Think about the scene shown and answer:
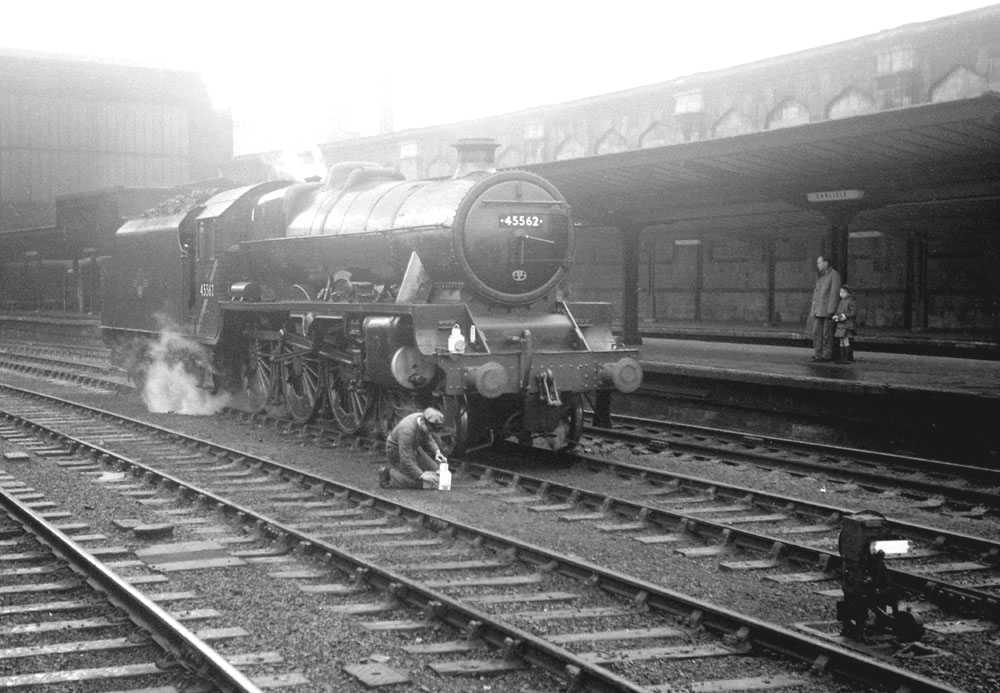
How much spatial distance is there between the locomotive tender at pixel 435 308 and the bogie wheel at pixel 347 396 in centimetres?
2

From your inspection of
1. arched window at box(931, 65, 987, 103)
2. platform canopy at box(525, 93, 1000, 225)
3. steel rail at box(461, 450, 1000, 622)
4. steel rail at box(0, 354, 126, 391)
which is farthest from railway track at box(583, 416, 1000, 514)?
arched window at box(931, 65, 987, 103)

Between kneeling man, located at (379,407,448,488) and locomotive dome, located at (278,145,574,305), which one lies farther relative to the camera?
locomotive dome, located at (278,145,574,305)

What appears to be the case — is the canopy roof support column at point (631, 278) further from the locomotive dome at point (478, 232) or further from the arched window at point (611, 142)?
the arched window at point (611, 142)

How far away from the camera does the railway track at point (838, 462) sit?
9.30 meters

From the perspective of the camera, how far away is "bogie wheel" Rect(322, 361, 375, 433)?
11.8m

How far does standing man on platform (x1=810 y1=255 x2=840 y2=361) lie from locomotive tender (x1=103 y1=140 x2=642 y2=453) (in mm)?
4267

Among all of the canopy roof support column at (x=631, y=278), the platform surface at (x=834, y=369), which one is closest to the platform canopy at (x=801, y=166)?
the canopy roof support column at (x=631, y=278)

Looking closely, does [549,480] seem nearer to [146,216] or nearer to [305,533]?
[305,533]

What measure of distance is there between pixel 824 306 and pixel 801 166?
79.8 inches

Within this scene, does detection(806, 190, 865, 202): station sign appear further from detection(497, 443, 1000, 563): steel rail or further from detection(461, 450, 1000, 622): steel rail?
detection(461, 450, 1000, 622): steel rail

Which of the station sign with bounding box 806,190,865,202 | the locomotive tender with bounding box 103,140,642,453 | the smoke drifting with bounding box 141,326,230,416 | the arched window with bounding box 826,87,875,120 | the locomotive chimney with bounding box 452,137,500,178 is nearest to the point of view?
the locomotive tender with bounding box 103,140,642,453

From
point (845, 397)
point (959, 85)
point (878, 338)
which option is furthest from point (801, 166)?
point (959, 85)

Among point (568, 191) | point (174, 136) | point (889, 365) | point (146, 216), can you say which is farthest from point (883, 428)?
point (174, 136)

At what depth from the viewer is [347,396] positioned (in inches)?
492
